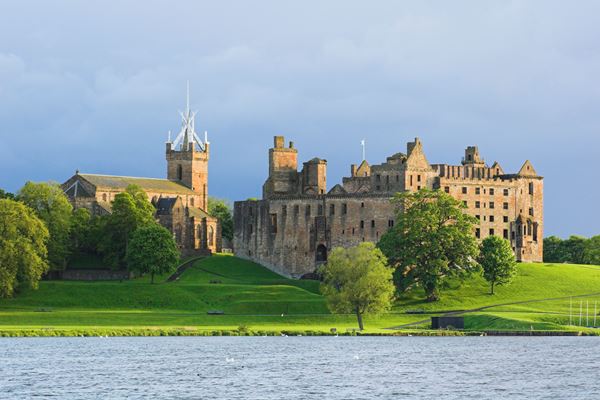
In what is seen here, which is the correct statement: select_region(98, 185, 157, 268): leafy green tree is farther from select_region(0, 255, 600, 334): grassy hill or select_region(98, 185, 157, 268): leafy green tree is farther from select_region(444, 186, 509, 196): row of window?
select_region(444, 186, 509, 196): row of window

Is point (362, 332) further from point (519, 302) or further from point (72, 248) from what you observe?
point (72, 248)

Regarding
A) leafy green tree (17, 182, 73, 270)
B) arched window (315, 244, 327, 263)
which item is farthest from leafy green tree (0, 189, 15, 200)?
arched window (315, 244, 327, 263)

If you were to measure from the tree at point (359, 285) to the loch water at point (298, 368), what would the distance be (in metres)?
4.62

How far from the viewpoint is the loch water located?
300 ft

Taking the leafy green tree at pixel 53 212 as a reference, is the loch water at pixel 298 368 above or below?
below

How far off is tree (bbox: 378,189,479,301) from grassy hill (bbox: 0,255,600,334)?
2.88 metres

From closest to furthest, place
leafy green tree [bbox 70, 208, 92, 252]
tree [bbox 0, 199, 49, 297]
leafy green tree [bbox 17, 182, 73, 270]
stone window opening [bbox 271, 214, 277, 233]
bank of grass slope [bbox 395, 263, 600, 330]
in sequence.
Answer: bank of grass slope [bbox 395, 263, 600, 330] < tree [bbox 0, 199, 49, 297] < leafy green tree [bbox 17, 182, 73, 270] < leafy green tree [bbox 70, 208, 92, 252] < stone window opening [bbox 271, 214, 277, 233]

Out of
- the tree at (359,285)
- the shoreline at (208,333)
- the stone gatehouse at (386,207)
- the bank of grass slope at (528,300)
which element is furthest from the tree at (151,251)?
the tree at (359,285)

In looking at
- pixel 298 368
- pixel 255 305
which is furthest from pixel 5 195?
pixel 298 368

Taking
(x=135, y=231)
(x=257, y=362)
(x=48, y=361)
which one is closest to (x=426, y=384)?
(x=257, y=362)

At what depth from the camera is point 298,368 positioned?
107 metres

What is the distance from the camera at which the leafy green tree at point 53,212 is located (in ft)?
591

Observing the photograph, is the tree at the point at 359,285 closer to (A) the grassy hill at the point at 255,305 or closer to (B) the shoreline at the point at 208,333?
(B) the shoreline at the point at 208,333

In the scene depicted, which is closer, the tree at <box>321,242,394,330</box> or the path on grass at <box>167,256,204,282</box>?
the tree at <box>321,242,394,330</box>
